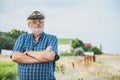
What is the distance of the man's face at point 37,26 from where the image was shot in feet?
8.08

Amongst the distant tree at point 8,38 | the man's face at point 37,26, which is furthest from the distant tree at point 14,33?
the man's face at point 37,26

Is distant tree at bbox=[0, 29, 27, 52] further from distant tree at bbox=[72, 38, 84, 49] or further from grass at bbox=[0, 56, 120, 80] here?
distant tree at bbox=[72, 38, 84, 49]

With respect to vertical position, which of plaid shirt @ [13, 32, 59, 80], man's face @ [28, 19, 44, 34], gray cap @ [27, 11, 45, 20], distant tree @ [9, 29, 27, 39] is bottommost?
plaid shirt @ [13, 32, 59, 80]

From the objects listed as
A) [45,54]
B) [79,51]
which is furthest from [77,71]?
[45,54]

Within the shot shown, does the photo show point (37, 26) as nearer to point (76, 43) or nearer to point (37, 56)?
point (37, 56)

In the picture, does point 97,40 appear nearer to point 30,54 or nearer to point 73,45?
point 73,45

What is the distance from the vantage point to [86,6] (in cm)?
325

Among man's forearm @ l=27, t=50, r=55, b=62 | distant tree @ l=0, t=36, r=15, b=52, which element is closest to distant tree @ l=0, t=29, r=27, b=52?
distant tree @ l=0, t=36, r=15, b=52

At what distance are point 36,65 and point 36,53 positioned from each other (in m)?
0.09

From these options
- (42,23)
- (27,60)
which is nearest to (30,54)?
(27,60)

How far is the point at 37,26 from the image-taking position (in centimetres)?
248

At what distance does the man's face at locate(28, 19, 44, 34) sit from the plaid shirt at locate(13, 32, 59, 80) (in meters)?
0.04

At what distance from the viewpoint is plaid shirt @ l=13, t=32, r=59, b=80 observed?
2.39 metres

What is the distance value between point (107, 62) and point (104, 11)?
1.64ft
